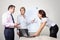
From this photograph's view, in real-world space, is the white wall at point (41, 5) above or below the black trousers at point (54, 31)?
above

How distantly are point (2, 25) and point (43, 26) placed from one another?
58 cm

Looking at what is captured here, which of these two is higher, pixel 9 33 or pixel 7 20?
pixel 7 20

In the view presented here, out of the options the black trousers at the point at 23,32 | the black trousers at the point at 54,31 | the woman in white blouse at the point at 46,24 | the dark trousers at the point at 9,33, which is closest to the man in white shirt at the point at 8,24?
the dark trousers at the point at 9,33

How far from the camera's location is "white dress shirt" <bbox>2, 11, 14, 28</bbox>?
231 centimetres

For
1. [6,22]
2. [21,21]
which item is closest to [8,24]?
[6,22]

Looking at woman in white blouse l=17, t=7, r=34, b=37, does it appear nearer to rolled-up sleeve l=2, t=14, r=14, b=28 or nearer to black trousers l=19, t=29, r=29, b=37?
black trousers l=19, t=29, r=29, b=37

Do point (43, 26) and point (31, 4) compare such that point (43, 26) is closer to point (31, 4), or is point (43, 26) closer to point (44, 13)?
point (44, 13)

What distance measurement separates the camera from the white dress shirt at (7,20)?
91.1 inches

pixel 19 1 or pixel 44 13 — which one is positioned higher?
pixel 19 1

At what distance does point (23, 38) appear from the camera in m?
2.29

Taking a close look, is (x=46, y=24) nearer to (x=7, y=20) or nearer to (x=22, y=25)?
(x=22, y=25)

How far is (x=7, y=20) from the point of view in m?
2.31

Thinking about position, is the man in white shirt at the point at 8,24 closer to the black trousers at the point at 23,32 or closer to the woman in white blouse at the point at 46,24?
the black trousers at the point at 23,32

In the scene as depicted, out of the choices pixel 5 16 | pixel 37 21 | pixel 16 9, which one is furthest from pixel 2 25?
pixel 37 21
